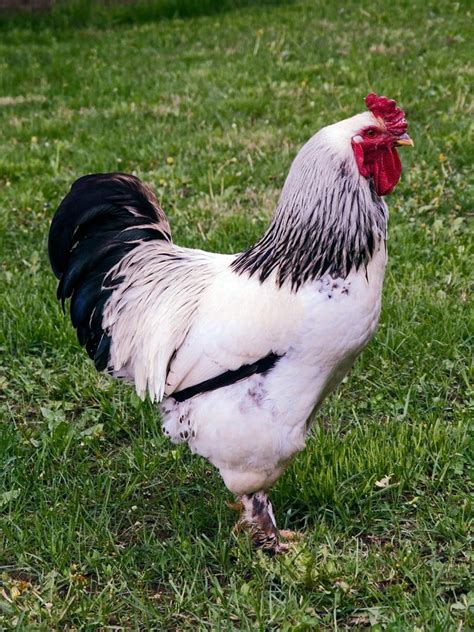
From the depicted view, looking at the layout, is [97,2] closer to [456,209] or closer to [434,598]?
[456,209]

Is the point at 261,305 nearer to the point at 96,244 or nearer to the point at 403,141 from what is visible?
the point at 403,141

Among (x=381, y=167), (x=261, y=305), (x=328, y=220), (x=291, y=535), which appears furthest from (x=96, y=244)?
(x=291, y=535)

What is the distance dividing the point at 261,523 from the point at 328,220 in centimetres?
118

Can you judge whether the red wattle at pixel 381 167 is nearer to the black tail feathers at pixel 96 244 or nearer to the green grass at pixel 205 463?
the black tail feathers at pixel 96 244

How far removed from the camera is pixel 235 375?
102 inches

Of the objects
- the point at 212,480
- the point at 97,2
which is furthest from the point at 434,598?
the point at 97,2

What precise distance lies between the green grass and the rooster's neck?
102 centimetres

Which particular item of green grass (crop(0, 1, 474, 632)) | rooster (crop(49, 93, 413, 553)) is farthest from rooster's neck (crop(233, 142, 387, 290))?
green grass (crop(0, 1, 474, 632))

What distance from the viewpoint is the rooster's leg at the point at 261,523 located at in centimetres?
291

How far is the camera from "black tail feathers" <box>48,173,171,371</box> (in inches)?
117

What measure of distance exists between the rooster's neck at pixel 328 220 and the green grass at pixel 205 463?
40.2 inches

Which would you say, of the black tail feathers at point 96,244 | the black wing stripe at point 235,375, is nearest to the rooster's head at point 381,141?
the black wing stripe at point 235,375

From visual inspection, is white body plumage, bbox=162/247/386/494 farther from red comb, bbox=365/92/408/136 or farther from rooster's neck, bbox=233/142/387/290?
red comb, bbox=365/92/408/136

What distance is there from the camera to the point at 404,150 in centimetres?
608
